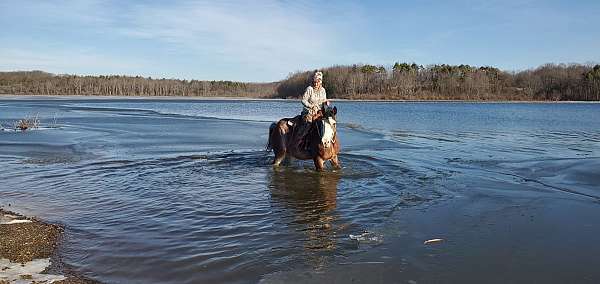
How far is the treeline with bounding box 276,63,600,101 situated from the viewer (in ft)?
315

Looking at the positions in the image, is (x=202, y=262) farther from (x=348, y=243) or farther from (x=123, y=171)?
(x=123, y=171)

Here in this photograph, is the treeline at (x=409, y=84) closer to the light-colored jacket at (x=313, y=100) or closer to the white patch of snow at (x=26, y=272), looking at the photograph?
the light-colored jacket at (x=313, y=100)

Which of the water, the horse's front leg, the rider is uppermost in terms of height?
the rider

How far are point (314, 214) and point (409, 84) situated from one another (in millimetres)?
103351

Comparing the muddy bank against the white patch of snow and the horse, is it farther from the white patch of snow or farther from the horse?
the horse

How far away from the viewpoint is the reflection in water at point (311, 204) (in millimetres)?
6004

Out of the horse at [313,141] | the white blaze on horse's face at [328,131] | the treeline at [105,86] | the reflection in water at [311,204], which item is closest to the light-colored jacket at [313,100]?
the horse at [313,141]

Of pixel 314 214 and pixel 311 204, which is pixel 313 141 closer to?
pixel 311 204

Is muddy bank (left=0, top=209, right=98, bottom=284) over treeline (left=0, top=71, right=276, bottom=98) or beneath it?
beneath

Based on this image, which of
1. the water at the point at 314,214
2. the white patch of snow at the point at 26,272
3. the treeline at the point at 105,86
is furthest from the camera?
the treeline at the point at 105,86

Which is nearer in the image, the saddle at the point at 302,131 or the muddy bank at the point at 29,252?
the muddy bank at the point at 29,252

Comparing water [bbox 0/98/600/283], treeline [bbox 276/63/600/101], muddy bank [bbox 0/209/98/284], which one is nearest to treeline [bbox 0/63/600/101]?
treeline [bbox 276/63/600/101]

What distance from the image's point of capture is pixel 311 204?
8.20 meters

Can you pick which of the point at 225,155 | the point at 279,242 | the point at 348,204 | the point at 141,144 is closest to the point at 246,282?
the point at 279,242
